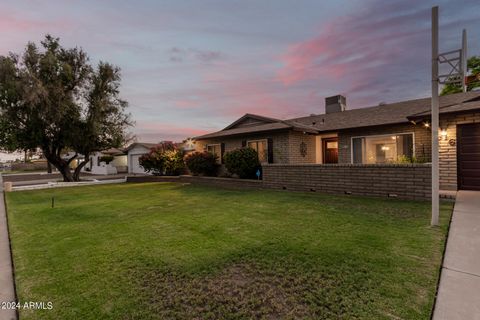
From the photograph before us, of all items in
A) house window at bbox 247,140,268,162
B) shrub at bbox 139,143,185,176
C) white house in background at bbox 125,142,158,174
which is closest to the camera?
house window at bbox 247,140,268,162

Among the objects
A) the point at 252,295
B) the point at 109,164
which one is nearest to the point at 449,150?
the point at 252,295

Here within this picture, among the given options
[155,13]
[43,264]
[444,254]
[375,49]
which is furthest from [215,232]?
[375,49]

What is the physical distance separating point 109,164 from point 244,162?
24917 millimetres

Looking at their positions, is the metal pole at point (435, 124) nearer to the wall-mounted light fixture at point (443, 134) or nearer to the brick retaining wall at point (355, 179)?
the brick retaining wall at point (355, 179)

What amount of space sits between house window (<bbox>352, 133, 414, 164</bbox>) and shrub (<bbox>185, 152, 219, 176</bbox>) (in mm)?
8490

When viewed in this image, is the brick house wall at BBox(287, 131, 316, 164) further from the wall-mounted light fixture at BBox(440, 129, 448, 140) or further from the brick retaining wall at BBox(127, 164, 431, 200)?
the wall-mounted light fixture at BBox(440, 129, 448, 140)

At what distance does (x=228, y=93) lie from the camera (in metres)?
20.0

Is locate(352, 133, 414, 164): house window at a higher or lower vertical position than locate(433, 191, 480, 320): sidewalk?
higher

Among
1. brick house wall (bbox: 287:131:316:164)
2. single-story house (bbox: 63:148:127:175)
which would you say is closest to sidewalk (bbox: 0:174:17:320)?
brick house wall (bbox: 287:131:316:164)

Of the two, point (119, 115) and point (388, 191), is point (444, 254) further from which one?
point (119, 115)

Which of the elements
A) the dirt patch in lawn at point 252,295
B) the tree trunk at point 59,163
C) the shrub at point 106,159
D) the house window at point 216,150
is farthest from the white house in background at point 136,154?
the dirt patch in lawn at point 252,295

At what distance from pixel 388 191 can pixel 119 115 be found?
1822 cm

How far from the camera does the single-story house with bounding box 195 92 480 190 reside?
8469 mm

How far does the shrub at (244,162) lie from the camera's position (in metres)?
12.5
